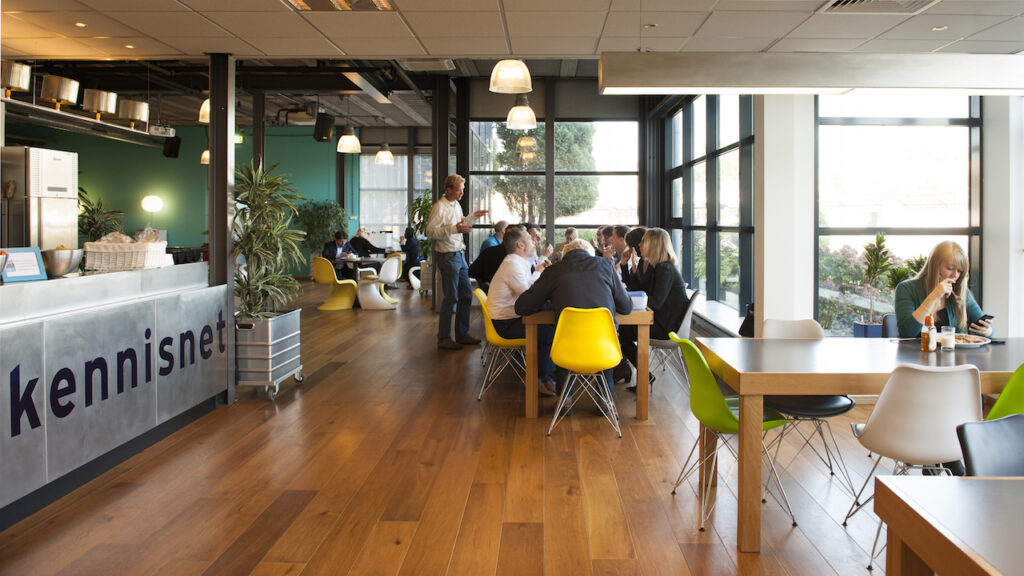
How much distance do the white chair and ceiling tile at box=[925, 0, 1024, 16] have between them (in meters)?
2.43

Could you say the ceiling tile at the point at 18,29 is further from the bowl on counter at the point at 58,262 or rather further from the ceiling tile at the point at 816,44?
the ceiling tile at the point at 816,44

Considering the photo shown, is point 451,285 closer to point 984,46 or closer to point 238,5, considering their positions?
point 238,5

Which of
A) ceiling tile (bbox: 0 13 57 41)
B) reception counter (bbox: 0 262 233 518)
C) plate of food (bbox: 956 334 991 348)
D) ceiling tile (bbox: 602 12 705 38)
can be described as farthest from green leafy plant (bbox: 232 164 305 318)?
plate of food (bbox: 956 334 991 348)

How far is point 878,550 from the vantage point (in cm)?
317

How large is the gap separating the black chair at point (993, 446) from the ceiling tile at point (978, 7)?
304cm

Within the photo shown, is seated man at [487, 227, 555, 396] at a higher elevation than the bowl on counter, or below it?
below

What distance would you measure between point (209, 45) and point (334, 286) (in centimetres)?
728

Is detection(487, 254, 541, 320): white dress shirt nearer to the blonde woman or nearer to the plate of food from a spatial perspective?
the blonde woman

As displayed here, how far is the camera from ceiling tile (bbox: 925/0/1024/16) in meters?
4.23

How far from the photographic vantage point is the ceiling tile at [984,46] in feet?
16.7

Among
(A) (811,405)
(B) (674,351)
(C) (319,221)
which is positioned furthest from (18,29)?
(C) (319,221)

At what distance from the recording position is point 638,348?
5.41 m

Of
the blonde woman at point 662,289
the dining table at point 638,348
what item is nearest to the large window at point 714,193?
the blonde woman at point 662,289

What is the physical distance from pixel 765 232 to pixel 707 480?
3002 millimetres
